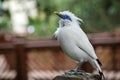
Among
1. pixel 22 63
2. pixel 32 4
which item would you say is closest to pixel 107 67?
pixel 22 63

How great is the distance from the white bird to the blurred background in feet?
5.36

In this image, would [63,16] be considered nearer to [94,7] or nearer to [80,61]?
[80,61]

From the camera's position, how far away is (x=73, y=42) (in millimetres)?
2656

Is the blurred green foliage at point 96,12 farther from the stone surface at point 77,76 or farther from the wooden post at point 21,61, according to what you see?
the stone surface at point 77,76

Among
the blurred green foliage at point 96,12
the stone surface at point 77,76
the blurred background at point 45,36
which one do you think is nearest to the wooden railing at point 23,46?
the blurred background at point 45,36

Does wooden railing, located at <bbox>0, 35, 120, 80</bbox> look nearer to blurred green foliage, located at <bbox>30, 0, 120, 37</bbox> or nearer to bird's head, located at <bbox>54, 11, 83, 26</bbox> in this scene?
bird's head, located at <bbox>54, 11, 83, 26</bbox>

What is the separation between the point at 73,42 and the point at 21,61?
4.06 meters

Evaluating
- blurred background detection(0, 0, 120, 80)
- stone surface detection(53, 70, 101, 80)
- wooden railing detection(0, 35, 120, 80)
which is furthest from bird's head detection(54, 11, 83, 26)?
wooden railing detection(0, 35, 120, 80)

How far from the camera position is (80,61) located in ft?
8.73

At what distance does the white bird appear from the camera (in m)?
2.63

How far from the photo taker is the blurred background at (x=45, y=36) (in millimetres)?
6727

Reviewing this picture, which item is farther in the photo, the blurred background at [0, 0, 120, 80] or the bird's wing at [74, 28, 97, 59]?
the blurred background at [0, 0, 120, 80]

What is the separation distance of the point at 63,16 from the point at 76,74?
11.7 inches

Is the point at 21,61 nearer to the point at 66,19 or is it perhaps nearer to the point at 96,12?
the point at 66,19
